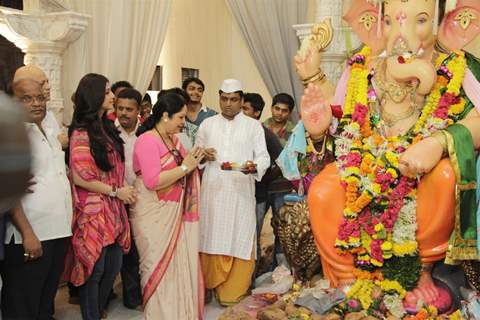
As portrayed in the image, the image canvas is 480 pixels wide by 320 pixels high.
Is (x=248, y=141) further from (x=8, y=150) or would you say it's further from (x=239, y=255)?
(x=8, y=150)

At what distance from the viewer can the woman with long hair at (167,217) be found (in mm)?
3676

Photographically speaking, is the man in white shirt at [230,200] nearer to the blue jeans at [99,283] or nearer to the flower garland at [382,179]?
the blue jeans at [99,283]

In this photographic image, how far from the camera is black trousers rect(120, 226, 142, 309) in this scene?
14.1 ft

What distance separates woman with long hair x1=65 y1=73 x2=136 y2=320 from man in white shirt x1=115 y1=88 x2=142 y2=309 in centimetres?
35

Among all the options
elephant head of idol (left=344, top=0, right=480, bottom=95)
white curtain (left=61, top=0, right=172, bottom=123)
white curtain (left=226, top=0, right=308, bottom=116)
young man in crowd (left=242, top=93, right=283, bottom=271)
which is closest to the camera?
elephant head of idol (left=344, top=0, right=480, bottom=95)

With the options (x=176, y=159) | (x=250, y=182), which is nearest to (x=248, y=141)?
(x=250, y=182)

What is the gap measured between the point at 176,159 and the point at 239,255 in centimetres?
95

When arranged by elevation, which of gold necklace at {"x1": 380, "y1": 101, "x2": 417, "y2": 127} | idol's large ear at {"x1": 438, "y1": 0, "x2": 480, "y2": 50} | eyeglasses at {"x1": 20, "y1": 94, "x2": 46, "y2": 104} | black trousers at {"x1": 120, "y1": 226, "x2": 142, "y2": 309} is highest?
idol's large ear at {"x1": 438, "y1": 0, "x2": 480, "y2": 50}

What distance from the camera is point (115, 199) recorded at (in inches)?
147

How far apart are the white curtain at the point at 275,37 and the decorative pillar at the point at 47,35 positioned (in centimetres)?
263

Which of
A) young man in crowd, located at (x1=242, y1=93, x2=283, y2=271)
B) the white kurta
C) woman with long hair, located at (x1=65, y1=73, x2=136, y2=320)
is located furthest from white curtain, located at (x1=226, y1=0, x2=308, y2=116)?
woman with long hair, located at (x1=65, y1=73, x2=136, y2=320)

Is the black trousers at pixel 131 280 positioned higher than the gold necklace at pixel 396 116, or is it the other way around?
the gold necklace at pixel 396 116

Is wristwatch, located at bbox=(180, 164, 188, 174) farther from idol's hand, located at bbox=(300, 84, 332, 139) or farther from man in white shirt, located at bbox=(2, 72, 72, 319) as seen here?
idol's hand, located at bbox=(300, 84, 332, 139)

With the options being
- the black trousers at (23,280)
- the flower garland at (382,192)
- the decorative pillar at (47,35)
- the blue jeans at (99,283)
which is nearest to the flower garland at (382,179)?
the flower garland at (382,192)
